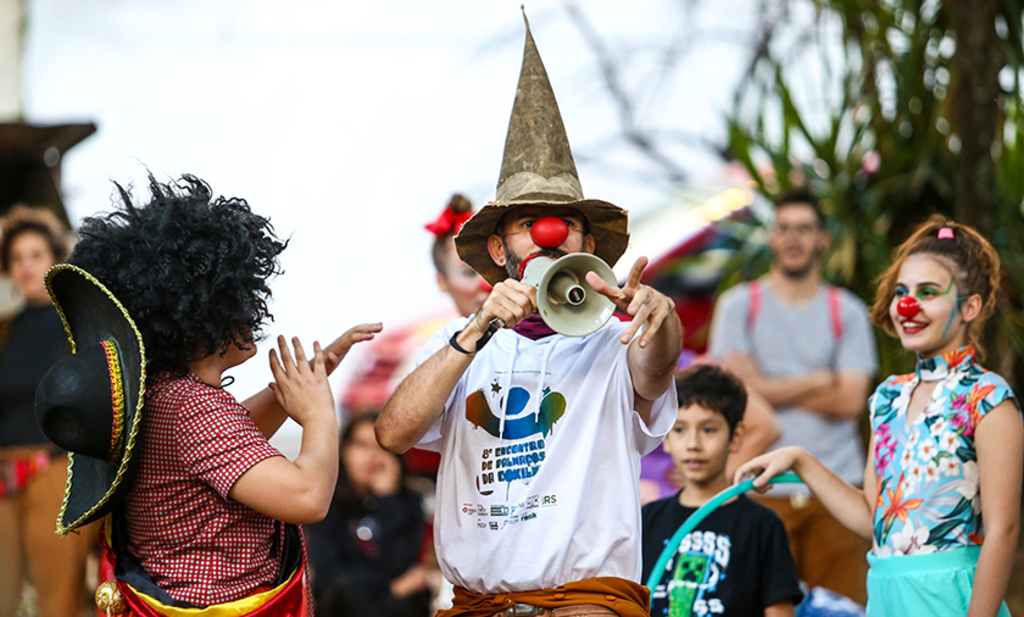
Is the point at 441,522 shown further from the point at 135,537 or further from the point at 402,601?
the point at 402,601

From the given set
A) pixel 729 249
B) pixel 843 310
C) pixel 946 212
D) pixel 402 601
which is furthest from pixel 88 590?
pixel 946 212

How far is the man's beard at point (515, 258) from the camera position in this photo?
9.61 ft

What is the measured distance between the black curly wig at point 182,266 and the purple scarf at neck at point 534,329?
0.73 m

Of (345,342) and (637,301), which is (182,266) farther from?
(637,301)

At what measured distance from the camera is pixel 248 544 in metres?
2.74

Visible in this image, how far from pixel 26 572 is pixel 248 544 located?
3553 millimetres

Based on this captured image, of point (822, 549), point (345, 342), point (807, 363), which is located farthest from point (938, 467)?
point (807, 363)

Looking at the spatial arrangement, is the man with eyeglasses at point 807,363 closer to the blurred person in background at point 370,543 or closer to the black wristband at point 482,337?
the blurred person in background at point 370,543

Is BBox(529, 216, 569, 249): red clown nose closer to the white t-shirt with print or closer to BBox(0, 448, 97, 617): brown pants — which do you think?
the white t-shirt with print

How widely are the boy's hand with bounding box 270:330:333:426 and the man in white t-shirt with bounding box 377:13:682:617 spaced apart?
0.62 ft

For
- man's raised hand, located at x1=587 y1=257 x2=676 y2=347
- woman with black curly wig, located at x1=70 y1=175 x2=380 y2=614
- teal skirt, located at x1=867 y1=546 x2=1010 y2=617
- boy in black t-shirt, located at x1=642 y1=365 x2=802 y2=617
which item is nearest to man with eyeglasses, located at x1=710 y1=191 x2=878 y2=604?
boy in black t-shirt, located at x1=642 y1=365 x2=802 y2=617

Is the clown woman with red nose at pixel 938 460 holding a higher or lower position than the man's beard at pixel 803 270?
lower

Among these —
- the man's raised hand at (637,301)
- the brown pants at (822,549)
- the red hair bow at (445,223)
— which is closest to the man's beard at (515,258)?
the man's raised hand at (637,301)

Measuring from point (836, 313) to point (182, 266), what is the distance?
13.2 feet
